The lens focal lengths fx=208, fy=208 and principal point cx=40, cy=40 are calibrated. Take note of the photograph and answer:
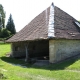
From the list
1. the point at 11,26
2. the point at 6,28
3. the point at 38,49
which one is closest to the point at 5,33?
the point at 6,28

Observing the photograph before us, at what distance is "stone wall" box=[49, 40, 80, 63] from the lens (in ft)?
64.1

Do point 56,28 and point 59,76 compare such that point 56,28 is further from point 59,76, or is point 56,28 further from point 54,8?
point 59,76

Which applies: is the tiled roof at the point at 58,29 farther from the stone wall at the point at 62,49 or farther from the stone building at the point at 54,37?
the stone wall at the point at 62,49

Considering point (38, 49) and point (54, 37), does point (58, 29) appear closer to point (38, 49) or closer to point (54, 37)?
point (54, 37)

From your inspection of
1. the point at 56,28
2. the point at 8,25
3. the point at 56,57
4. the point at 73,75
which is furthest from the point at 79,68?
the point at 8,25

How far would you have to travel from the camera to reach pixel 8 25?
219ft

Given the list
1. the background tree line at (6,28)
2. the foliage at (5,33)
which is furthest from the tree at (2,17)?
the foliage at (5,33)

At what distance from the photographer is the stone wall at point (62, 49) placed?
19539mm

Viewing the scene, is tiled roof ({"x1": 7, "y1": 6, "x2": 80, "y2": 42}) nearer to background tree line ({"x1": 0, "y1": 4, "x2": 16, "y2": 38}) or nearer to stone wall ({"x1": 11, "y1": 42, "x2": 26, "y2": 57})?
stone wall ({"x1": 11, "y1": 42, "x2": 26, "y2": 57})

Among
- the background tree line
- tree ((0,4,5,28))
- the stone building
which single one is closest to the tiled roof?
the stone building

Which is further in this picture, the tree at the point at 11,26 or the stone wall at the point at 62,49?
the tree at the point at 11,26

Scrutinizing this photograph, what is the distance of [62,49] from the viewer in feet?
67.8

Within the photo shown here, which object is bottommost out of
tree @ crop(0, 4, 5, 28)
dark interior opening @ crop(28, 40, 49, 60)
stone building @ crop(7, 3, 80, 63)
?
dark interior opening @ crop(28, 40, 49, 60)

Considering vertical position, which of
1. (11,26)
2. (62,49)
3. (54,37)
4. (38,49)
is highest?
(11,26)
